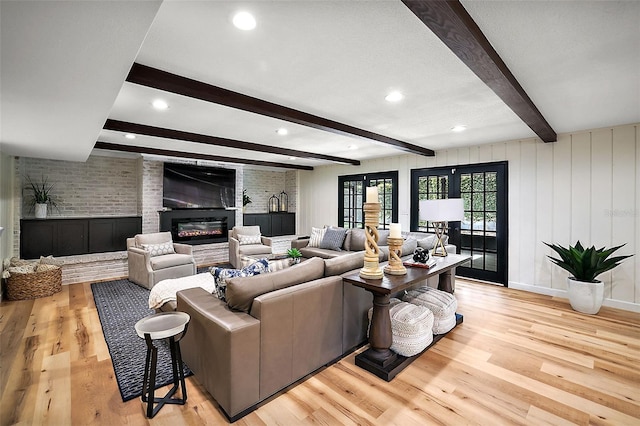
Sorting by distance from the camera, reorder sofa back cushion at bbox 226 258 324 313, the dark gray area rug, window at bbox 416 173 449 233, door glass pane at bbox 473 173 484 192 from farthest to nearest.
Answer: window at bbox 416 173 449 233
door glass pane at bbox 473 173 484 192
the dark gray area rug
sofa back cushion at bbox 226 258 324 313

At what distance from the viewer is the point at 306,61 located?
2100 mm

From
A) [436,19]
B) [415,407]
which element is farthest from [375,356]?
[436,19]

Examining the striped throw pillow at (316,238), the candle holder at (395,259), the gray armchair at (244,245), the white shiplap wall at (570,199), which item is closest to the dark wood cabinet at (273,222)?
the gray armchair at (244,245)

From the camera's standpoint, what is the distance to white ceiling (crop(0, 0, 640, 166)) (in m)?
1.46

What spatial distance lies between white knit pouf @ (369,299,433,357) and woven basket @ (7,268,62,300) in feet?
16.1

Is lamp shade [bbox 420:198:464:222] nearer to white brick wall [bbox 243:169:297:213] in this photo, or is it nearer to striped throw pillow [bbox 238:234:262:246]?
striped throw pillow [bbox 238:234:262:246]

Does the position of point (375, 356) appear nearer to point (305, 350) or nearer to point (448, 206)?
point (305, 350)

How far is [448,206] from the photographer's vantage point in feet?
10.4

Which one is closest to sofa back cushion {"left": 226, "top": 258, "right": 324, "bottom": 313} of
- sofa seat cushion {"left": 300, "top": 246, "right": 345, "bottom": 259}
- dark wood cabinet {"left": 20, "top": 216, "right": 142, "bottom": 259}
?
sofa seat cushion {"left": 300, "top": 246, "right": 345, "bottom": 259}

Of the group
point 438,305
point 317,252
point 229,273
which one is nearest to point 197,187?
point 317,252

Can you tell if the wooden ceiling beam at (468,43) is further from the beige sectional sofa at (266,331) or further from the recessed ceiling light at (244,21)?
the beige sectional sofa at (266,331)

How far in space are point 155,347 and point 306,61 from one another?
2138 millimetres

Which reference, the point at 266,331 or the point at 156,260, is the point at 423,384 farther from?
the point at 156,260

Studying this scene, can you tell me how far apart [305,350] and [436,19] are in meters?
2.26
